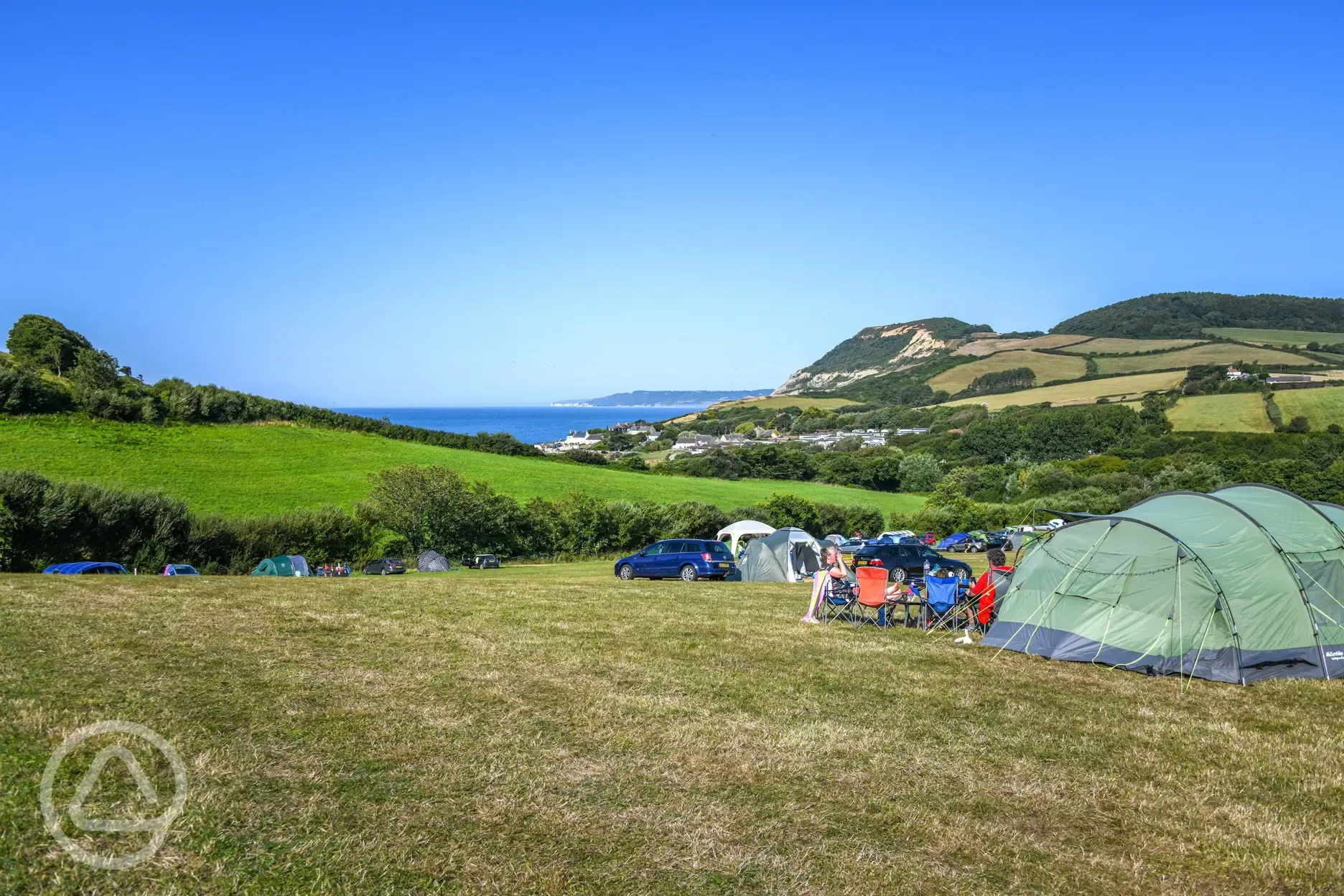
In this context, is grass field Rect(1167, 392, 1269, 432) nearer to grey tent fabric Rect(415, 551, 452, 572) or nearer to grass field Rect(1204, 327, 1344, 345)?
grass field Rect(1204, 327, 1344, 345)

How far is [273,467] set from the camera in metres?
59.8

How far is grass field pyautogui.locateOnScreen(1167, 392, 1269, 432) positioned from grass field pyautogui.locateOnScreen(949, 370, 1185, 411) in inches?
418

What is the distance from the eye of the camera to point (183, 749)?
6.73m

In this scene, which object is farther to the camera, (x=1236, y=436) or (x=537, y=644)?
(x=1236, y=436)

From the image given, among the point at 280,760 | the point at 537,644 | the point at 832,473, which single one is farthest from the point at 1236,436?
the point at 280,760

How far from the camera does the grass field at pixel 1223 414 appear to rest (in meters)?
84.1

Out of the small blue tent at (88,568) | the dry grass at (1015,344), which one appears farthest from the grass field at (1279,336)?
the small blue tent at (88,568)

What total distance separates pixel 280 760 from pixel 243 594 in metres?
10.7

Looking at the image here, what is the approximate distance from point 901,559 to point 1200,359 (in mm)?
111221

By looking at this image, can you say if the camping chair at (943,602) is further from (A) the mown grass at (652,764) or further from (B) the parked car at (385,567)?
(B) the parked car at (385,567)

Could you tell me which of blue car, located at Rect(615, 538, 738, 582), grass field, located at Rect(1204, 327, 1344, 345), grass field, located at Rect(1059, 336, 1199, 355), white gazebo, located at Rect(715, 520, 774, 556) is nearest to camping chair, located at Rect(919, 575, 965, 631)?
blue car, located at Rect(615, 538, 738, 582)

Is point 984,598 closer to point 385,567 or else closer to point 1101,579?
point 1101,579

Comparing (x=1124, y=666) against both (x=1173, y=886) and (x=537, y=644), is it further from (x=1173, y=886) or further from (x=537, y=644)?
(x=537, y=644)

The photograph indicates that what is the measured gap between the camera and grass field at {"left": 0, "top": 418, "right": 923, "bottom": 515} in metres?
52.1
